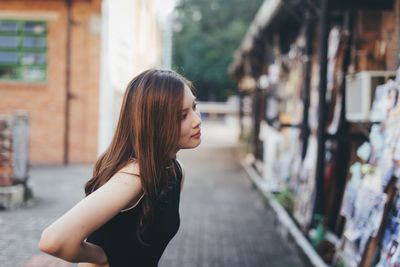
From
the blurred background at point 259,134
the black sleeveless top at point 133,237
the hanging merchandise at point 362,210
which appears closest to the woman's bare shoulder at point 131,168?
the black sleeveless top at point 133,237

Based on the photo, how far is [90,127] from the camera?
43.8 ft

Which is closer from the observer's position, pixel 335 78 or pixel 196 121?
pixel 196 121

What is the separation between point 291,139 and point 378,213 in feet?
22.5

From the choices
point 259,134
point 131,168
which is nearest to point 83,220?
point 131,168

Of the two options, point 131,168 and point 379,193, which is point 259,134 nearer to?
point 379,193

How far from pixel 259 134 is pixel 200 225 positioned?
564 cm

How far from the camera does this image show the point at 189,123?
179 centimetres

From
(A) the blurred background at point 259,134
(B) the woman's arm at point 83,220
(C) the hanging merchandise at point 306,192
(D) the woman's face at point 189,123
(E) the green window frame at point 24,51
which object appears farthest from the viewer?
(E) the green window frame at point 24,51

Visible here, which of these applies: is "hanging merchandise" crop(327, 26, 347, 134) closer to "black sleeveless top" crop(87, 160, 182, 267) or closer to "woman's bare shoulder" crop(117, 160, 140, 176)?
"black sleeveless top" crop(87, 160, 182, 267)

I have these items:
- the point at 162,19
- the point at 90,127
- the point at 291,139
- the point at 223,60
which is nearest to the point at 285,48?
the point at 291,139

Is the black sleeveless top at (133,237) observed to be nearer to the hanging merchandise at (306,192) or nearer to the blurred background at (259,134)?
the blurred background at (259,134)

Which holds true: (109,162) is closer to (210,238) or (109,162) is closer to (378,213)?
(378,213)

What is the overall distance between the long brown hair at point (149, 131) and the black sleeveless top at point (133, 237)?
0.12 feet

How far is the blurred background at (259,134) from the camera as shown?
4153mm
